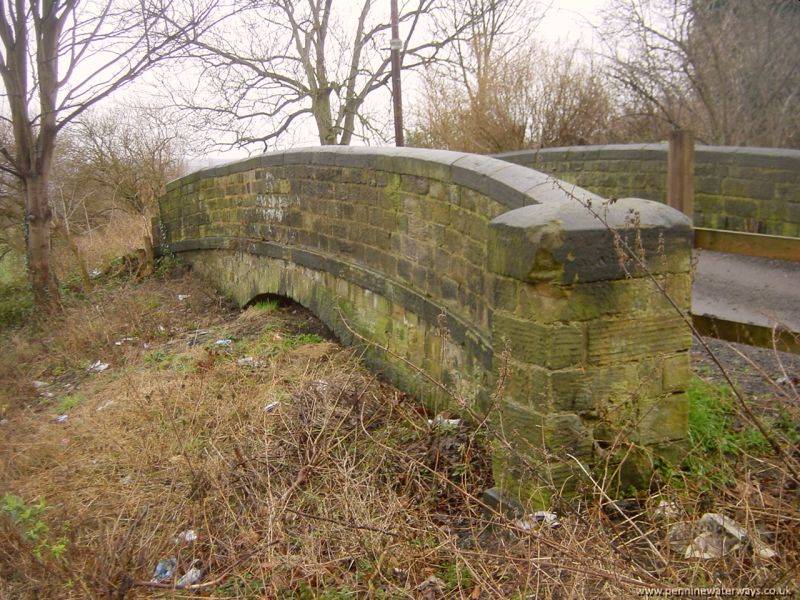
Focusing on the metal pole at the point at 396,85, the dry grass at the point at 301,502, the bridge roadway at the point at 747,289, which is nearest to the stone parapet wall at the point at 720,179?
A: the bridge roadway at the point at 747,289

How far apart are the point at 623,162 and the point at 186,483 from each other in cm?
756

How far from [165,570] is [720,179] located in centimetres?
771

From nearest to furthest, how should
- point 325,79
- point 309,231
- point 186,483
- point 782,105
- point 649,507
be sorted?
point 649,507
point 186,483
point 309,231
point 782,105
point 325,79

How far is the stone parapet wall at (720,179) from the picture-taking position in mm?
8156

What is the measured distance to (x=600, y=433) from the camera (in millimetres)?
3451

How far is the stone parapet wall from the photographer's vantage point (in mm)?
8156

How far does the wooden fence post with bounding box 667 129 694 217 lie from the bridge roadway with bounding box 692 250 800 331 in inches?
48.7

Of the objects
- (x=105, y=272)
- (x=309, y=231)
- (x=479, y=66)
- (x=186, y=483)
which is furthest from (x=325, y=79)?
(x=186, y=483)

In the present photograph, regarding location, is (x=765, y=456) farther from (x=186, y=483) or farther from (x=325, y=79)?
(x=325, y=79)

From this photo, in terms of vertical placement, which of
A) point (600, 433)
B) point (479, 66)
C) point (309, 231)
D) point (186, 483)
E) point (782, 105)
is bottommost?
point (186, 483)

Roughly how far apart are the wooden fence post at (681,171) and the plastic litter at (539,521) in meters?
2.86

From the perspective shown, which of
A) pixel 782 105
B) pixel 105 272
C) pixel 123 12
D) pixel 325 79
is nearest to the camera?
pixel 123 12

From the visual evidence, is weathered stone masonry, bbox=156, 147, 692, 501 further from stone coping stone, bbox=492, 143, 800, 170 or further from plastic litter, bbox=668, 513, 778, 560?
stone coping stone, bbox=492, 143, 800, 170

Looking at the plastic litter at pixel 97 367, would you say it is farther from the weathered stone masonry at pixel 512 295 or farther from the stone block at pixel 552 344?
the stone block at pixel 552 344
